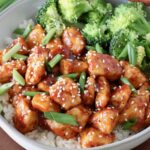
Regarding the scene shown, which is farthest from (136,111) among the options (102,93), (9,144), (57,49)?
(9,144)

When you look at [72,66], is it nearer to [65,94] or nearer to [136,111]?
[65,94]

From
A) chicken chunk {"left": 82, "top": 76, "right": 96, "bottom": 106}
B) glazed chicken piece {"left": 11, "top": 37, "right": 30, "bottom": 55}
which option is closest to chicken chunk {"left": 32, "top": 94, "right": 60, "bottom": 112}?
chicken chunk {"left": 82, "top": 76, "right": 96, "bottom": 106}

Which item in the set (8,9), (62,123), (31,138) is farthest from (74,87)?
(8,9)

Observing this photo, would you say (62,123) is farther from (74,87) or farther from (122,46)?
(122,46)

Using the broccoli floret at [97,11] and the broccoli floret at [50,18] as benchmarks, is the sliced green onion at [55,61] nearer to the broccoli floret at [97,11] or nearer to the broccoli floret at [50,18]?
the broccoli floret at [50,18]

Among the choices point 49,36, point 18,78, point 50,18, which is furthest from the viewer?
point 50,18

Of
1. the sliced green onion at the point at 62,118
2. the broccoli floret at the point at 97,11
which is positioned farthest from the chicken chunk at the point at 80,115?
the broccoli floret at the point at 97,11
